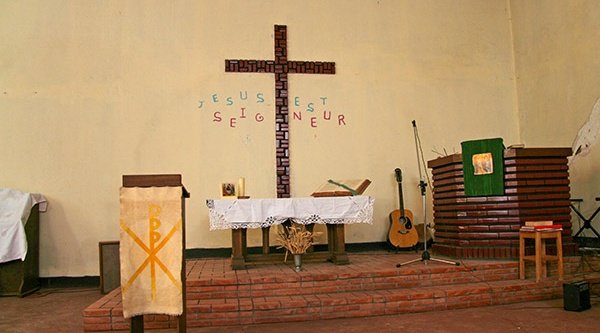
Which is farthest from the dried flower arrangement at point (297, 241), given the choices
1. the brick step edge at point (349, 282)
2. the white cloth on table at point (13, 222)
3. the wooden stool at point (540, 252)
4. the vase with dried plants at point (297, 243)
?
the white cloth on table at point (13, 222)

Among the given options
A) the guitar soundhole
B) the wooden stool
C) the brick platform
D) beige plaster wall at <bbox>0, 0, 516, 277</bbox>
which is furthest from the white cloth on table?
the wooden stool

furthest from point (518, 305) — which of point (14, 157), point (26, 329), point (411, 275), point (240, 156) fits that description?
point (14, 157)

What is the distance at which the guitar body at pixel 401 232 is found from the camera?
22.4 feet

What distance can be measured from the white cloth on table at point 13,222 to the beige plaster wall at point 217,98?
1.26ft

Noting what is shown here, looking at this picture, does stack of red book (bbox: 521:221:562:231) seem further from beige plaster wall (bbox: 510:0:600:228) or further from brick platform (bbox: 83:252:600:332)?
beige plaster wall (bbox: 510:0:600:228)

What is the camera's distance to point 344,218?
5453 mm

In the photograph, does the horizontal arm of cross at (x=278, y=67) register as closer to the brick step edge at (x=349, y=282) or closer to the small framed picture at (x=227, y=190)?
the small framed picture at (x=227, y=190)

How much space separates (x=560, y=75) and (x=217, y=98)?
15.2ft

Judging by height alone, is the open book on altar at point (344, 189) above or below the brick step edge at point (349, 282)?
above

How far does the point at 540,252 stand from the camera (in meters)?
5.03

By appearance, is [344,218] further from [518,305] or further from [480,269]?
[518,305]

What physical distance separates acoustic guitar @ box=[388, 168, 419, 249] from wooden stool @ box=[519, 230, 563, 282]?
5.97 ft

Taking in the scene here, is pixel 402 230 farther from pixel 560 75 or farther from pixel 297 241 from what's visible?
pixel 560 75

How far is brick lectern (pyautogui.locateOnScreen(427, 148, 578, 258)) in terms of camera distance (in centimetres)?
559
